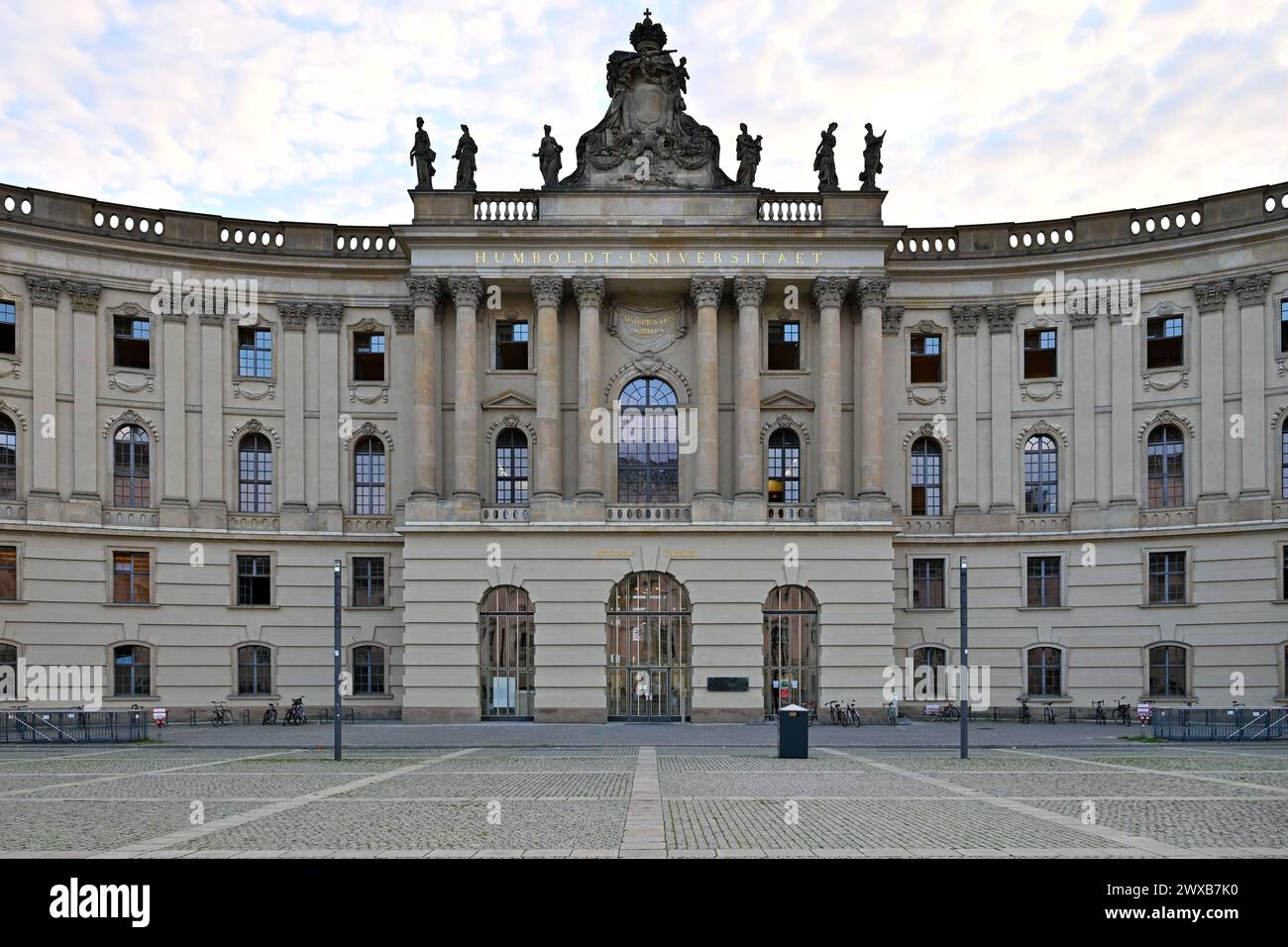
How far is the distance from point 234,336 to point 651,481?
62.3 ft

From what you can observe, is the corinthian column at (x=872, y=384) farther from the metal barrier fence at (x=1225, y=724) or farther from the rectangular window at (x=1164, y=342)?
the metal barrier fence at (x=1225, y=724)

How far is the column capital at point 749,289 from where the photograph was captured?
5238 cm

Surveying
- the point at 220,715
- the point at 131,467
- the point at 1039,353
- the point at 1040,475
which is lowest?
the point at 220,715

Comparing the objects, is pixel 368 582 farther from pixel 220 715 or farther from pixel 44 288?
pixel 44 288

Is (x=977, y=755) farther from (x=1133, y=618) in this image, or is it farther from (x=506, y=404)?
(x=506, y=404)

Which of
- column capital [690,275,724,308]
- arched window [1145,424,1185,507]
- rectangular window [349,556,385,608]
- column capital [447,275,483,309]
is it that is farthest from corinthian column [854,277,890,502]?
rectangular window [349,556,385,608]

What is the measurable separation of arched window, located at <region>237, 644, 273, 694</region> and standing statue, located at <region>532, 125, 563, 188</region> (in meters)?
23.1

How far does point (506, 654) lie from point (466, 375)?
452 inches

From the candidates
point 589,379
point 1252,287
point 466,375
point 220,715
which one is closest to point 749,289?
point 589,379

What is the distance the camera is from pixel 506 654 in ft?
170

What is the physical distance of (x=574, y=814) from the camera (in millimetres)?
21156

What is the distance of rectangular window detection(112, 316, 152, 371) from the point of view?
5316cm

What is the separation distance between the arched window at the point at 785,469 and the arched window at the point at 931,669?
8545mm
